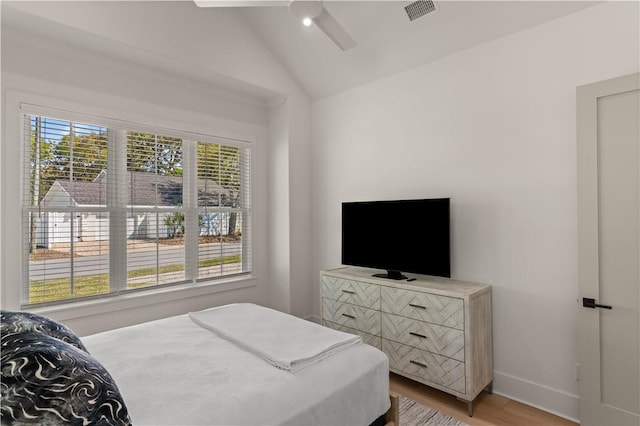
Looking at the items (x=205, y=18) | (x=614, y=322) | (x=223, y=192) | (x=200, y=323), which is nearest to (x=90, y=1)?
(x=205, y=18)

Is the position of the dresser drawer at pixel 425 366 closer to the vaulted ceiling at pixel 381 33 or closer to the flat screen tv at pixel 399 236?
the flat screen tv at pixel 399 236

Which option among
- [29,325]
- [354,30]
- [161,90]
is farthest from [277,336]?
[354,30]

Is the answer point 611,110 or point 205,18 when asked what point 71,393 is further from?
point 205,18

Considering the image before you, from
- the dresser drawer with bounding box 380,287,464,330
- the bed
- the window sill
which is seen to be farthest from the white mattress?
the window sill

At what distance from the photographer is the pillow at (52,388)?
803mm

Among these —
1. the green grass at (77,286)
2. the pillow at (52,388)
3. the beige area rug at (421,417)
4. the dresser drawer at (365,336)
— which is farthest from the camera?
the dresser drawer at (365,336)

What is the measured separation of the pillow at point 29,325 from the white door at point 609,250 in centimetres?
279

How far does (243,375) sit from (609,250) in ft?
7.21

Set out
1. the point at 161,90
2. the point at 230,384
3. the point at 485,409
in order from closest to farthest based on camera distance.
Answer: the point at 230,384 < the point at 485,409 < the point at 161,90

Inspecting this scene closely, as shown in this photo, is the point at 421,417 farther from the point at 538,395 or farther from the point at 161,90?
the point at 161,90

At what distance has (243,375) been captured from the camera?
4.88 ft

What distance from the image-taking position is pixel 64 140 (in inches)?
105

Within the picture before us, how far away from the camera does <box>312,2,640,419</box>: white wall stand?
2289 mm

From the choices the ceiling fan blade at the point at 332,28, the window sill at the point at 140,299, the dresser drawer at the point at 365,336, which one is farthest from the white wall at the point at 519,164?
the window sill at the point at 140,299
